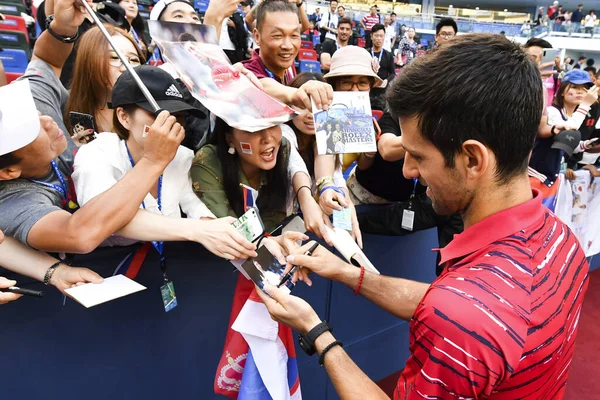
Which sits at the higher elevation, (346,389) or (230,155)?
(230,155)

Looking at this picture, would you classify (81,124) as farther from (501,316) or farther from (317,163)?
(501,316)

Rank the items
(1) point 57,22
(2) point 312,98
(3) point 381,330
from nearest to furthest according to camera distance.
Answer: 1. (2) point 312,98
2. (1) point 57,22
3. (3) point 381,330

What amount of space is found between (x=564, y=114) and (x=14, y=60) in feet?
19.2

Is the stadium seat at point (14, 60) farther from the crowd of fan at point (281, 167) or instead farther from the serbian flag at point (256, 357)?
the serbian flag at point (256, 357)

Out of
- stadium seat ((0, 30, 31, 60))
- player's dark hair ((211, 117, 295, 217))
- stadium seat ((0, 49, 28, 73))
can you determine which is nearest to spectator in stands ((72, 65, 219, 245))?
player's dark hair ((211, 117, 295, 217))

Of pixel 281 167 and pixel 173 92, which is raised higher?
pixel 173 92

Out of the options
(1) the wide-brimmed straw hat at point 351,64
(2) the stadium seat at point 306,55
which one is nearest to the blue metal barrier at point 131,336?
(1) the wide-brimmed straw hat at point 351,64

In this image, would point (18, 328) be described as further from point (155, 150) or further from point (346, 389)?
point (346, 389)

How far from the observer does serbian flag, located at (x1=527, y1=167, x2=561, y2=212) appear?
3357 mm

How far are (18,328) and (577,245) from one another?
1732 mm

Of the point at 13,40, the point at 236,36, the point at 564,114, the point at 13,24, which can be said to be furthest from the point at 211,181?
the point at 13,24

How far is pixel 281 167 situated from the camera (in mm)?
1775

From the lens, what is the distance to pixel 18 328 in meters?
1.36

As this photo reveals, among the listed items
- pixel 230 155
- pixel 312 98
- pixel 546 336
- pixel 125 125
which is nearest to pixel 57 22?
pixel 125 125
